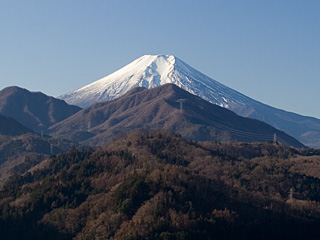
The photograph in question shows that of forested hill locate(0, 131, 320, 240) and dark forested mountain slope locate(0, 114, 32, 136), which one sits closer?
forested hill locate(0, 131, 320, 240)

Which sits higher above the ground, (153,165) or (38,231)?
(153,165)

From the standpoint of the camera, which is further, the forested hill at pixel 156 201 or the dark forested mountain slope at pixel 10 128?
the dark forested mountain slope at pixel 10 128

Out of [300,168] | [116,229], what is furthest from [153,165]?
[300,168]

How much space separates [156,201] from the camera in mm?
73938

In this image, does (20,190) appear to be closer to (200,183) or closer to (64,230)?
(64,230)

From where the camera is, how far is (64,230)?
248 ft

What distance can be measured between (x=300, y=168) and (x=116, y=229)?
5026 cm

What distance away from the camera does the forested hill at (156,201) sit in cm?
7138

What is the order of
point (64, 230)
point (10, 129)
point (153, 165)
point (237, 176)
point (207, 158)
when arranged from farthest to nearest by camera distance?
point (10, 129), point (207, 158), point (237, 176), point (153, 165), point (64, 230)

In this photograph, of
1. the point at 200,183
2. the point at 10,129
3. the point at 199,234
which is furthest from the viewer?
the point at 10,129

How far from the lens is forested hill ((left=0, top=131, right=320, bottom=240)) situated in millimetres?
71375

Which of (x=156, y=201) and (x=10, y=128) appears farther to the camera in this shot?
(x=10, y=128)

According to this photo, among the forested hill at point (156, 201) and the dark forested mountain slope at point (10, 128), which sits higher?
the dark forested mountain slope at point (10, 128)

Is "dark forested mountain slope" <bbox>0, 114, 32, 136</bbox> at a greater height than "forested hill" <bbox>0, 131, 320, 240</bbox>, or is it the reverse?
"dark forested mountain slope" <bbox>0, 114, 32, 136</bbox>
